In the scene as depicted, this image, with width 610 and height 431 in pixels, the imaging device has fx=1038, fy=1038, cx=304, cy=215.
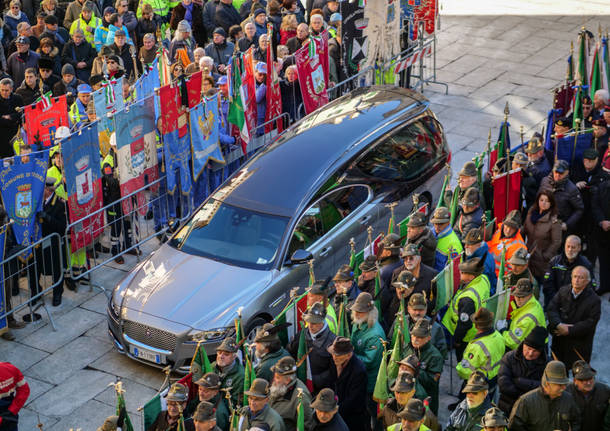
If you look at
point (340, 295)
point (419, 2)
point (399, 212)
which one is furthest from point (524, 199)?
point (419, 2)

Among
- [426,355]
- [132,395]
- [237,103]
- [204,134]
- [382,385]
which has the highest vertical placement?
[237,103]

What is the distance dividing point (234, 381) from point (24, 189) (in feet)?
14.3

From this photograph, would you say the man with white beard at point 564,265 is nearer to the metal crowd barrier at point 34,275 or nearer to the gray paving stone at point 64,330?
the gray paving stone at point 64,330

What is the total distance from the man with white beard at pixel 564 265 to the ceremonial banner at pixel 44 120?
23.2ft

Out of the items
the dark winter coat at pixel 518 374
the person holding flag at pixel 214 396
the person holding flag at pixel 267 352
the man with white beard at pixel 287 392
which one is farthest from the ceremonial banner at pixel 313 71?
the man with white beard at pixel 287 392

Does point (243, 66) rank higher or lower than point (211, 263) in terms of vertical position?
higher

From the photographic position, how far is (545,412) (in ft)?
31.2

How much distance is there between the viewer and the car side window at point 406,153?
562 inches

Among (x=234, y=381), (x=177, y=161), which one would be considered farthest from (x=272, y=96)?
(x=234, y=381)

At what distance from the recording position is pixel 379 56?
18.9 m

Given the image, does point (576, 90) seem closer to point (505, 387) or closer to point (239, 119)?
point (239, 119)

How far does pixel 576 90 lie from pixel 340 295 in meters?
6.41

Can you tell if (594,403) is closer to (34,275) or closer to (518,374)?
(518,374)

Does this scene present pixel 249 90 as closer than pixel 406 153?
No
